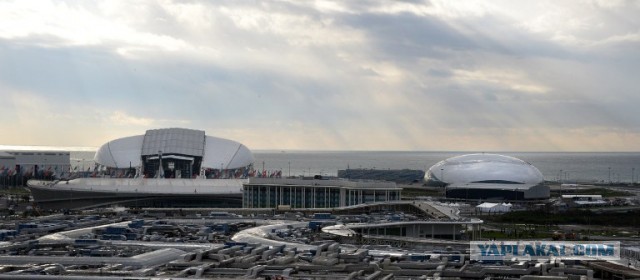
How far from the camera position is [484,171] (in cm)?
9925

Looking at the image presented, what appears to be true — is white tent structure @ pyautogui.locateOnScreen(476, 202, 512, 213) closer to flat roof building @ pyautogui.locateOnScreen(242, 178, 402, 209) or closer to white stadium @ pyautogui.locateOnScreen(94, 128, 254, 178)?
flat roof building @ pyautogui.locateOnScreen(242, 178, 402, 209)

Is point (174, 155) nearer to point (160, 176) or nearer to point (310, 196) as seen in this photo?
point (160, 176)

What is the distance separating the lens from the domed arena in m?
92.6

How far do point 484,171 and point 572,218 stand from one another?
37.8 m

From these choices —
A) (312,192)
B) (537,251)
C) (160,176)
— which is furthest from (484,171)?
(537,251)

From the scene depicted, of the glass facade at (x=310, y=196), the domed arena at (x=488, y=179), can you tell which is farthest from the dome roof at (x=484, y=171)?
the glass facade at (x=310, y=196)

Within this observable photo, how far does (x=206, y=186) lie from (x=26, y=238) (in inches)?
1526

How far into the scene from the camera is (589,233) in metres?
50.7

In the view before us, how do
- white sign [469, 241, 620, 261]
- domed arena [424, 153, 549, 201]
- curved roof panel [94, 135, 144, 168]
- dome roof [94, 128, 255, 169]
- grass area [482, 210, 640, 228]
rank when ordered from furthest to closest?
domed arena [424, 153, 549, 201], curved roof panel [94, 135, 144, 168], dome roof [94, 128, 255, 169], grass area [482, 210, 640, 228], white sign [469, 241, 620, 261]

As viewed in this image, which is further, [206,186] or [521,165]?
[521,165]

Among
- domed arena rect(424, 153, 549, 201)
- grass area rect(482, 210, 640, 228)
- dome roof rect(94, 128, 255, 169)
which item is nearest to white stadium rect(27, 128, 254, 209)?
dome roof rect(94, 128, 255, 169)

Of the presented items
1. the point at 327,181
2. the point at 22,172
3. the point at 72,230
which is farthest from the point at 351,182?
the point at 22,172

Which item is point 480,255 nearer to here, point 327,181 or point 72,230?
point 72,230

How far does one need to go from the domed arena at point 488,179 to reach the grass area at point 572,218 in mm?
25147
